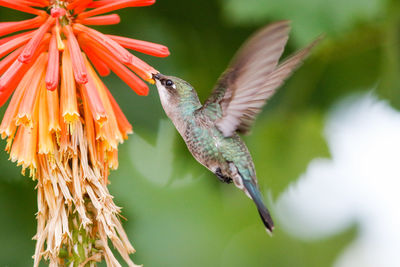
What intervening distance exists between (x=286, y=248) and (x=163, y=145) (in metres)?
1.31

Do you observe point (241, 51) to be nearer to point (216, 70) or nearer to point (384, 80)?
point (216, 70)

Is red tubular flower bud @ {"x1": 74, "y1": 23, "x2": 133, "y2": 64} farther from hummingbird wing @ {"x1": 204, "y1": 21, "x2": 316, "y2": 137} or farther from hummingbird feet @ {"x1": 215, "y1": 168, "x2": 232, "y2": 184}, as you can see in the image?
hummingbird feet @ {"x1": 215, "y1": 168, "x2": 232, "y2": 184}

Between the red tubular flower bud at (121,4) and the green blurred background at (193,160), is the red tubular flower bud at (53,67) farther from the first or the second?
the green blurred background at (193,160)

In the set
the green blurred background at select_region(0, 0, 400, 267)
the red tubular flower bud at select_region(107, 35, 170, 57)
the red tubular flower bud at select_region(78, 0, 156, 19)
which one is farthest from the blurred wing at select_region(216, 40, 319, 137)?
the green blurred background at select_region(0, 0, 400, 267)

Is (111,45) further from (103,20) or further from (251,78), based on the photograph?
(251,78)

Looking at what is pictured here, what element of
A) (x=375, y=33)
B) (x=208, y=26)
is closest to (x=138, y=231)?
(x=208, y=26)

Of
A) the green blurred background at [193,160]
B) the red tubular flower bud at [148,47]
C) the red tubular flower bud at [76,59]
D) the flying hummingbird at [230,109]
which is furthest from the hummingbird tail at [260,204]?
the green blurred background at [193,160]

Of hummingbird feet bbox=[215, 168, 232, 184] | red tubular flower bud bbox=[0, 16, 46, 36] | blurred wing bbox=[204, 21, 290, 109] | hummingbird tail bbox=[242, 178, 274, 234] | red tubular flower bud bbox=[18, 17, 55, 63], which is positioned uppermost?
red tubular flower bud bbox=[0, 16, 46, 36]

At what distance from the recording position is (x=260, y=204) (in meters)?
3.14

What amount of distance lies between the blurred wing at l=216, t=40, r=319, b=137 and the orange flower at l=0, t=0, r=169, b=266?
0.44m

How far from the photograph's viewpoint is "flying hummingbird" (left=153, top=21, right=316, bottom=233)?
2.87 meters

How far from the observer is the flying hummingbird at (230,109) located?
2.87m

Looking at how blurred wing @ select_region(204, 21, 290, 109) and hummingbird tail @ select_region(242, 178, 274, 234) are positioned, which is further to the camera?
hummingbird tail @ select_region(242, 178, 274, 234)

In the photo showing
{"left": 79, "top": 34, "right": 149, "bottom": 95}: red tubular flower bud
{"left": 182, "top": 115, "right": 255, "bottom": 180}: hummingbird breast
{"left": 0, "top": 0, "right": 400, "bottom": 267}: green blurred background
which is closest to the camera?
{"left": 79, "top": 34, "right": 149, "bottom": 95}: red tubular flower bud
